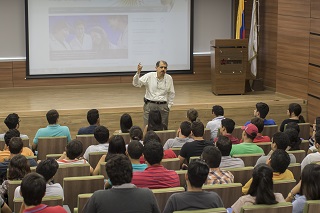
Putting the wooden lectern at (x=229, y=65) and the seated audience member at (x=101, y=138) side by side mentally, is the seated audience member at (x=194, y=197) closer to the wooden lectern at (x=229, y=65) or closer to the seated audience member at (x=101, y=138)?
the seated audience member at (x=101, y=138)

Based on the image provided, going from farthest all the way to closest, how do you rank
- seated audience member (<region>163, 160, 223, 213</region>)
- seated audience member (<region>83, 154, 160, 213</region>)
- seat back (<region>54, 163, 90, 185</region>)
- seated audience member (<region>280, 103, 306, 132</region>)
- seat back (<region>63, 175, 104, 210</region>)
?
seated audience member (<region>280, 103, 306, 132</region>)
seat back (<region>54, 163, 90, 185</region>)
seat back (<region>63, 175, 104, 210</region>)
seated audience member (<region>163, 160, 223, 213</region>)
seated audience member (<region>83, 154, 160, 213</region>)

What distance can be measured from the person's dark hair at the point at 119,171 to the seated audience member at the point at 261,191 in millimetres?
932

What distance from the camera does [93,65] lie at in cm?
1284

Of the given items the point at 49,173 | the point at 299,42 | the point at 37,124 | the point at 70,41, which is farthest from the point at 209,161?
the point at 70,41

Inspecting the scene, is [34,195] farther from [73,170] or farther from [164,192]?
[73,170]

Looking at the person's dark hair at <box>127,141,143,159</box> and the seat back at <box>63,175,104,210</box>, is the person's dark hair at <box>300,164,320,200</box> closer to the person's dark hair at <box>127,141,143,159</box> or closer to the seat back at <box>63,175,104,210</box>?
the person's dark hair at <box>127,141,143,159</box>

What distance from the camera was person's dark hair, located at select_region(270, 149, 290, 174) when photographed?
544 centimetres

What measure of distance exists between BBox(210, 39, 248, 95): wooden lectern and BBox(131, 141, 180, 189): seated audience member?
6.60 meters

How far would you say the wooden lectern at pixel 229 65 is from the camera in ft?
38.4

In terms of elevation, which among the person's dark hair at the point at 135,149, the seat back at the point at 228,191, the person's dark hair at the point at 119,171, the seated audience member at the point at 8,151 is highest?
the person's dark hair at the point at 119,171

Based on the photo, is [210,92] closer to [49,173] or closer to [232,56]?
[232,56]

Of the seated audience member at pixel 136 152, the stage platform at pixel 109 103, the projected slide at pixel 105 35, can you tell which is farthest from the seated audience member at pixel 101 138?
the projected slide at pixel 105 35

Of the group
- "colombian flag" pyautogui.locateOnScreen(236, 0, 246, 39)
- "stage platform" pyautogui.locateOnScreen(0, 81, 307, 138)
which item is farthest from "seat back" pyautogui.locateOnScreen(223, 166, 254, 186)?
"colombian flag" pyautogui.locateOnScreen(236, 0, 246, 39)

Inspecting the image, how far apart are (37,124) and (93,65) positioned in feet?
9.52
